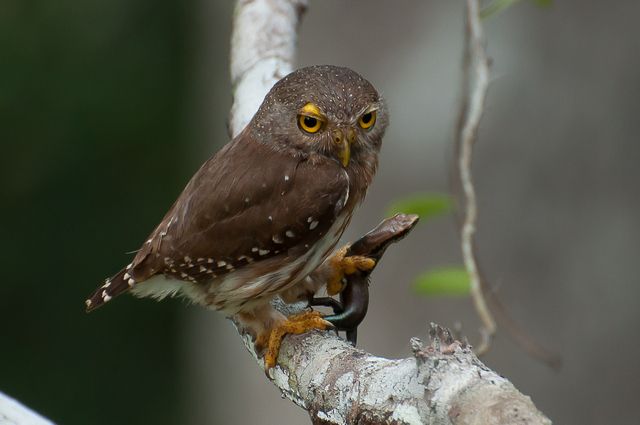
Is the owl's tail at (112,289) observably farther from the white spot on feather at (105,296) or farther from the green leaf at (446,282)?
the green leaf at (446,282)

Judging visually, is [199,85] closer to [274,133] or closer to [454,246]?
[454,246]

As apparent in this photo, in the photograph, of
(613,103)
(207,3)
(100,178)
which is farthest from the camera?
(100,178)

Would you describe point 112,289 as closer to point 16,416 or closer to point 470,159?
point 16,416

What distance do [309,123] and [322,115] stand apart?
0.08 metres

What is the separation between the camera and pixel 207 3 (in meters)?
7.37

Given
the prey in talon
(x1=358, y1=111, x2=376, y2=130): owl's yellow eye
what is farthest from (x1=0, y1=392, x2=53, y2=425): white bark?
(x1=358, y1=111, x2=376, y2=130): owl's yellow eye

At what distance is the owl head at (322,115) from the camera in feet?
10.5

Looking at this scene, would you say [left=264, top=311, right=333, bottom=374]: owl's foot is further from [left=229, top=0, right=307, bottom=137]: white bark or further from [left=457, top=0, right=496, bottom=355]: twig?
[left=229, top=0, right=307, bottom=137]: white bark

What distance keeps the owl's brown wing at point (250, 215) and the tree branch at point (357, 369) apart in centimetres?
19

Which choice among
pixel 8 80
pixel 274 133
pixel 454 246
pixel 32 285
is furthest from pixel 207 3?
pixel 274 133

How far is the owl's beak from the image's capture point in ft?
10.4

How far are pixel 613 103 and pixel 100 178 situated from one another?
18.3ft

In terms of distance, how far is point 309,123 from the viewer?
326cm

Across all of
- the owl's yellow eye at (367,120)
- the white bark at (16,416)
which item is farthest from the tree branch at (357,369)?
the white bark at (16,416)
